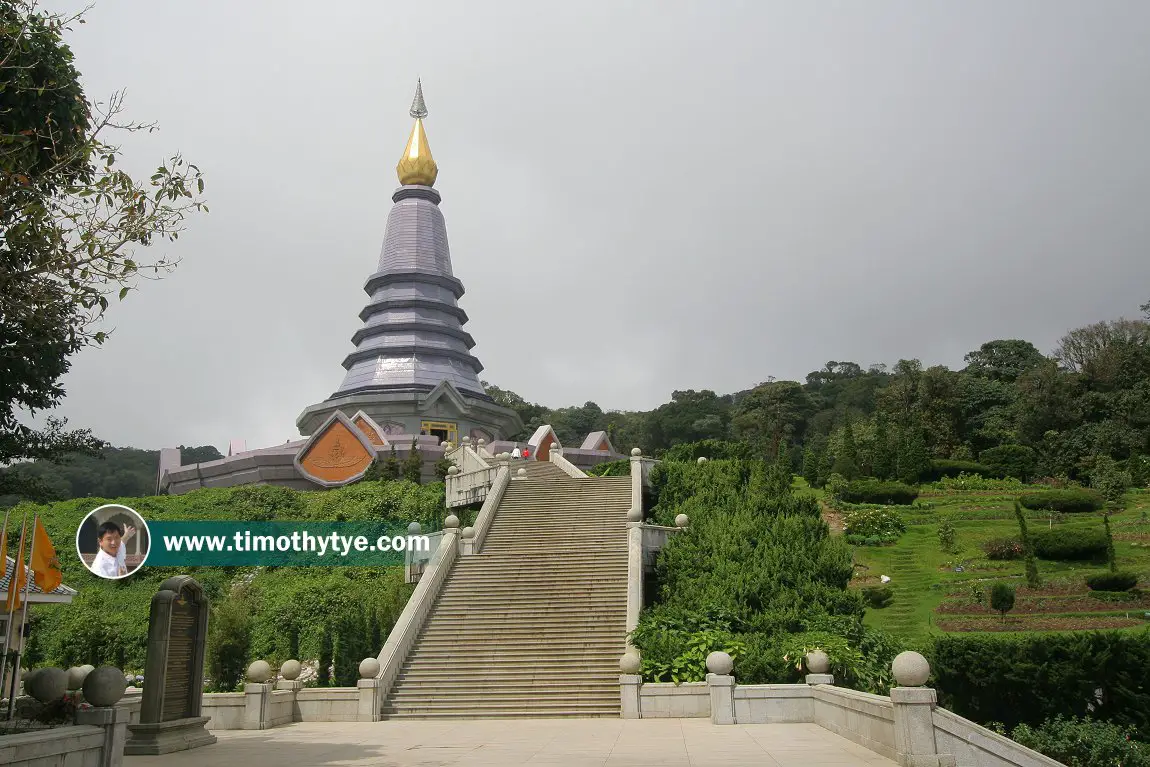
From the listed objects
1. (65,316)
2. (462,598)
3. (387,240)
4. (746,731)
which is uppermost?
(387,240)

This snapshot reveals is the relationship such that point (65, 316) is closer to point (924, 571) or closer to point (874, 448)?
point (924, 571)

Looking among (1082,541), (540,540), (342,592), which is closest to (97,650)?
(342,592)

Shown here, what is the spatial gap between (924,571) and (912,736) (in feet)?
70.7

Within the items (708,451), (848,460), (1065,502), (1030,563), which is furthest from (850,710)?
(848,460)

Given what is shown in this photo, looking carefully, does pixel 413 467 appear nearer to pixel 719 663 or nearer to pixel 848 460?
pixel 719 663

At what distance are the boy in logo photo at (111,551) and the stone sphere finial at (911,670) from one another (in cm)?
2588

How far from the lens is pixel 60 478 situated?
2815 inches

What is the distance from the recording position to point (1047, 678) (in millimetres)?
13250

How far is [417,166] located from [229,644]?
43.6 meters

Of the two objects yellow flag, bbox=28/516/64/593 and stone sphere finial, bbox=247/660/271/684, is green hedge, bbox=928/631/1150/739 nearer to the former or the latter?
stone sphere finial, bbox=247/660/271/684

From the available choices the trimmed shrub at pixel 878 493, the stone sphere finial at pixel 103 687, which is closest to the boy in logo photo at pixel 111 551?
the stone sphere finial at pixel 103 687

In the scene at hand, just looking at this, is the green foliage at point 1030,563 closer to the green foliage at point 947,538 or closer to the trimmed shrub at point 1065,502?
the green foliage at point 947,538

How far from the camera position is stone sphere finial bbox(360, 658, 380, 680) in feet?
55.3

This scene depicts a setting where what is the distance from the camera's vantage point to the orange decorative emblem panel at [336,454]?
125 feet
